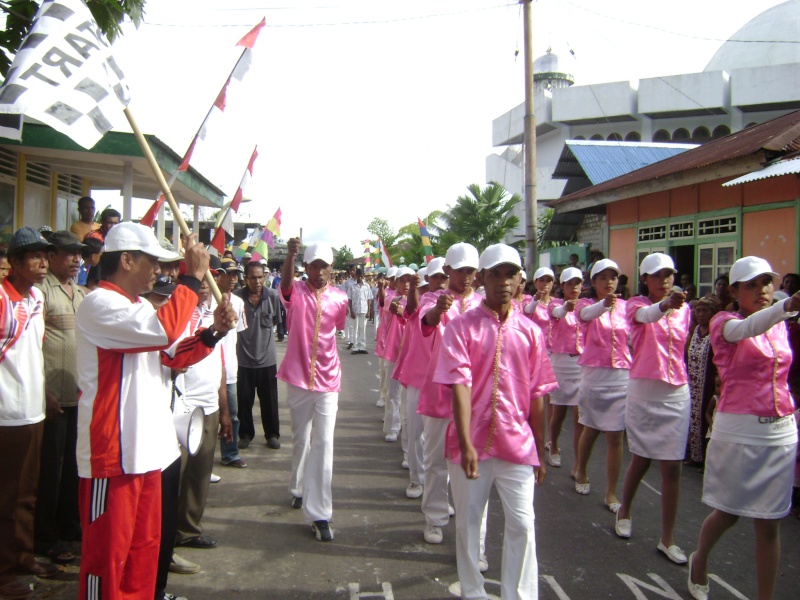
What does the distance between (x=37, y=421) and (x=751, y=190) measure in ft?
33.1

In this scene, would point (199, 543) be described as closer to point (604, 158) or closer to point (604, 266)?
point (604, 266)

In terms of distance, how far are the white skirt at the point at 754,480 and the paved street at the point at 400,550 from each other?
2.26 ft

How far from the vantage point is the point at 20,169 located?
932cm

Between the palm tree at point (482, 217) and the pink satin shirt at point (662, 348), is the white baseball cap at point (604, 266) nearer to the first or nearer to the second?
the pink satin shirt at point (662, 348)

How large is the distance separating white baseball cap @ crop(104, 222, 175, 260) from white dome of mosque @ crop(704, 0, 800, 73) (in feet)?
131

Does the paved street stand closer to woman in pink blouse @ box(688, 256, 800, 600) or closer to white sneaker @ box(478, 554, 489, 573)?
white sneaker @ box(478, 554, 489, 573)

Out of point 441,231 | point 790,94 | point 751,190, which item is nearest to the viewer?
point 751,190

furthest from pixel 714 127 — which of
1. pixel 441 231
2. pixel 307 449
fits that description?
pixel 307 449

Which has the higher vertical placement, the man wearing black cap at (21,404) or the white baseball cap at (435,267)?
the white baseball cap at (435,267)

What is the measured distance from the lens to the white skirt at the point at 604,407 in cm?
577

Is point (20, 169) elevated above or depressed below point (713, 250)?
above

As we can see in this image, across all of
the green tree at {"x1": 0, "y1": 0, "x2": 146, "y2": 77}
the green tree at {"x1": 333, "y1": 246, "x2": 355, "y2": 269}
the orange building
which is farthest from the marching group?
the green tree at {"x1": 333, "y1": 246, "x2": 355, "y2": 269}

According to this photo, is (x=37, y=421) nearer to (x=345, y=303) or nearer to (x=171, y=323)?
(x=171, y=323)

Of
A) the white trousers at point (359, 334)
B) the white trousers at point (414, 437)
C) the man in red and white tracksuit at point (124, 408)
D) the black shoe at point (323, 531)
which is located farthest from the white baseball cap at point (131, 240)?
the white trousers at point (359, 334)
